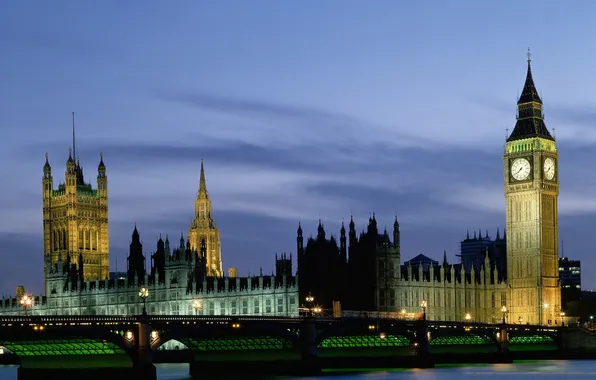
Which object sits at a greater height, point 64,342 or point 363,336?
point 64,342

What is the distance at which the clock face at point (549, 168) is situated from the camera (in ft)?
486

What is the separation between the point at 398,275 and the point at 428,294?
5.90m

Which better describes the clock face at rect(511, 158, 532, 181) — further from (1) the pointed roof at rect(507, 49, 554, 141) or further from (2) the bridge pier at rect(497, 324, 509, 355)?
(2) the bridge pier at rect(497, 324, 509, 355)

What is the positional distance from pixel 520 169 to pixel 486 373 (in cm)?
5443

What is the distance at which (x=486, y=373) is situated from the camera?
9838 cm

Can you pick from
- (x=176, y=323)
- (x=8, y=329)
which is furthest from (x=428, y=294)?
(x=8, y=329)

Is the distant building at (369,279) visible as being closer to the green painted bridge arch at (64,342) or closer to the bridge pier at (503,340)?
the bridge pier at (503,340)

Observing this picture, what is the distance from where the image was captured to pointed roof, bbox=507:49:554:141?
150 meters

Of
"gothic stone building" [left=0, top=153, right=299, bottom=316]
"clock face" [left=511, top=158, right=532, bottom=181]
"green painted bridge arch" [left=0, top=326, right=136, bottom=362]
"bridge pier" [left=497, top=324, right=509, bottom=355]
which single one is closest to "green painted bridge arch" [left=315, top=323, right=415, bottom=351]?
"bridge pier" [left=497, top=324, right=509, bottom=355]

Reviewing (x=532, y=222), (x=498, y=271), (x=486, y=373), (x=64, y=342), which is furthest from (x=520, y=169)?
(x=64, y=342)

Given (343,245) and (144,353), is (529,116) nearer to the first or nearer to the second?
(343,245)

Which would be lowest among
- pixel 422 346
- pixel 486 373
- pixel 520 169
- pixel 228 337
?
pixel 486 373

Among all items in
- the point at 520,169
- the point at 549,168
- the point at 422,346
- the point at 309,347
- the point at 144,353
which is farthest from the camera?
the point at 520,169

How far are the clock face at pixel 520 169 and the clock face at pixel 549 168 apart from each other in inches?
74.0
